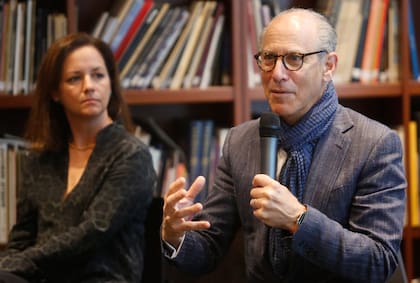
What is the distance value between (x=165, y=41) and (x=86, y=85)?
0.42 m

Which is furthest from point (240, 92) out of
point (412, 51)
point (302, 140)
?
point (302, 140)

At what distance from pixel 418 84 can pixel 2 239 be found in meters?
1.59

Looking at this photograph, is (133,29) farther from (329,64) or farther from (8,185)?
(329,64)

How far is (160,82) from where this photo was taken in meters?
2.34

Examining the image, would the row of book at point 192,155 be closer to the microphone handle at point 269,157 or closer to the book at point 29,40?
the book at point 29,40

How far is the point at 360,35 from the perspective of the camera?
234cm

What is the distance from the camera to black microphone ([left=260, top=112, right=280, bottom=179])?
1320mm

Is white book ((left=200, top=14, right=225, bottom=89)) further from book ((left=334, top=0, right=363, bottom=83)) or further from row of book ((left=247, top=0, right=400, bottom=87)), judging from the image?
book ((left=334, top=0, right=363, bottom=83))

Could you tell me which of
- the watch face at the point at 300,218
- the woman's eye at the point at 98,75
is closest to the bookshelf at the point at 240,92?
the woman's eye at the point at 98,75

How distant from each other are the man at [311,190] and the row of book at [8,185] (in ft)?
3.39

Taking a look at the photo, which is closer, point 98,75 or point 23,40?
point 98,75

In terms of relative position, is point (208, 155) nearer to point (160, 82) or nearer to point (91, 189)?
point (160, 82)

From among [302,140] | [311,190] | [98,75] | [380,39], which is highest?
[380,39]

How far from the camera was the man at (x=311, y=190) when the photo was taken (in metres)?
1.33
